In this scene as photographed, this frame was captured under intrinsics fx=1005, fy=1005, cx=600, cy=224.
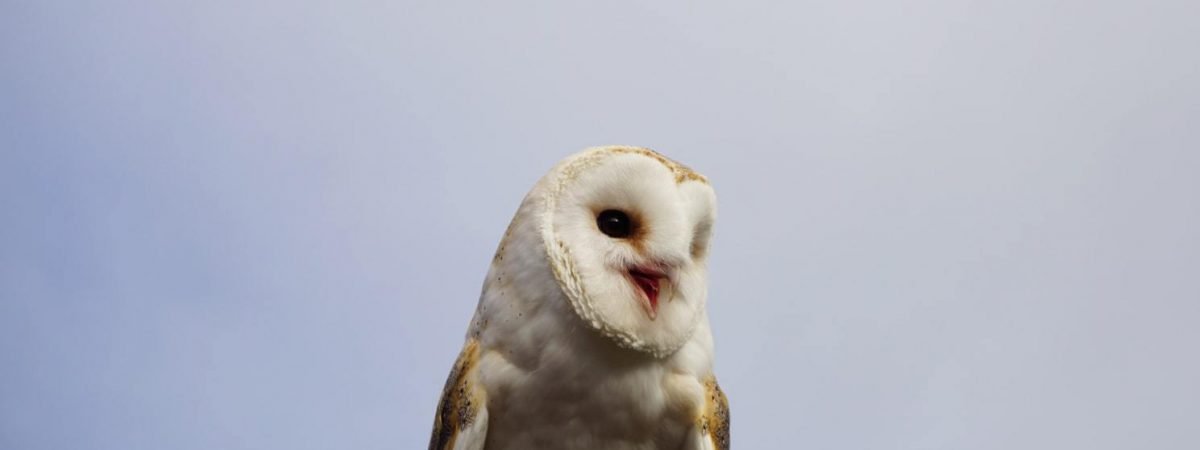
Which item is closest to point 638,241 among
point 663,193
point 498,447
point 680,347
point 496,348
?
point 663,193

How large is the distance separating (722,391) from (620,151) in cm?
46

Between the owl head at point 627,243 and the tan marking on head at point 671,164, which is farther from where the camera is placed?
the tan marking on head at point 671,164

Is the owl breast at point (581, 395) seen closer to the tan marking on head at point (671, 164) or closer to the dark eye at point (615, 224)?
the dark eye at point (615, 224)

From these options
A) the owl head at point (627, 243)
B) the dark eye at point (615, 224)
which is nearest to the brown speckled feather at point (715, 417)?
the owl head at point (627, 243)

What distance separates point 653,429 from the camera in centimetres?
164

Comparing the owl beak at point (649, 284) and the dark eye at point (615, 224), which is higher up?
the dark eye at point (615, 224)

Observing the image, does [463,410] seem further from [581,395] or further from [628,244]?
[628,244]

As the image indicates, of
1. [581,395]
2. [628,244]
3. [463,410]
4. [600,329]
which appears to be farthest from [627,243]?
[463,410]

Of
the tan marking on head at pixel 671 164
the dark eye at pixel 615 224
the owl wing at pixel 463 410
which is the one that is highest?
the tan marking on head at pixel 671 164

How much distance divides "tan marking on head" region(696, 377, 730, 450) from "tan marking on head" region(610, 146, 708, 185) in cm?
34

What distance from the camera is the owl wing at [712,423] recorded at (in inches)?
64.4

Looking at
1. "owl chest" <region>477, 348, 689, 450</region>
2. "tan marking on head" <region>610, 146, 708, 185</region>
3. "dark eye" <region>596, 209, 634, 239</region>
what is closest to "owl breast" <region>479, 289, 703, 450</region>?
"owl chest" <region>477, 348, 689, 450</region>

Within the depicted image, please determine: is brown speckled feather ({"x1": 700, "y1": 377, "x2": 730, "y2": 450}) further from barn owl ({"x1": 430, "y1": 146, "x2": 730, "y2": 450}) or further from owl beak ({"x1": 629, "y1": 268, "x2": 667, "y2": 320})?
owl beak ({"x1": 629, "y1": 268, "x2": 667, "y2": 320})

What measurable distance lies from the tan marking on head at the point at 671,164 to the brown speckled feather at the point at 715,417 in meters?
0.34
